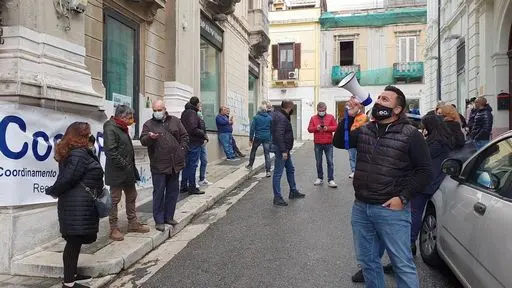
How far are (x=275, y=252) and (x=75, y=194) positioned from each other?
2.36m

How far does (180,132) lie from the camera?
251 inches

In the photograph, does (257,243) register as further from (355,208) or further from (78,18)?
(78,18)

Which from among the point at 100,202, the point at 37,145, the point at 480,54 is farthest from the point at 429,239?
the point at 480,54

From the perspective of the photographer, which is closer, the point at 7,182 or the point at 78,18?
the point at 7,182

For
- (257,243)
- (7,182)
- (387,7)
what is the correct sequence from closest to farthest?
(7,182) < (257,243) < (387,7)

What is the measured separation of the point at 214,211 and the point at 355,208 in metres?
4.46

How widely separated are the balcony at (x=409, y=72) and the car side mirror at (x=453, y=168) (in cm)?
2697

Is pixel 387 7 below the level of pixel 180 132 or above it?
above

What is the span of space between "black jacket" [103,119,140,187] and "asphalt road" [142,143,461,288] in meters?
1.14

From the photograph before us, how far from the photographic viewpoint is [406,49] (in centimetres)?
3033

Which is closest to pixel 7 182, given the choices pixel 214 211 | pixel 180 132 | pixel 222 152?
pixel 180 132

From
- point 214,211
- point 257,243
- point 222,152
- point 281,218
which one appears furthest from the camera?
point 222,152

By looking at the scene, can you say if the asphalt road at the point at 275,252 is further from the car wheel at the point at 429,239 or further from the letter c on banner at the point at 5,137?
the letter c on banner at the point at 5,137

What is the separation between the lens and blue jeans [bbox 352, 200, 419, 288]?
3.38m
